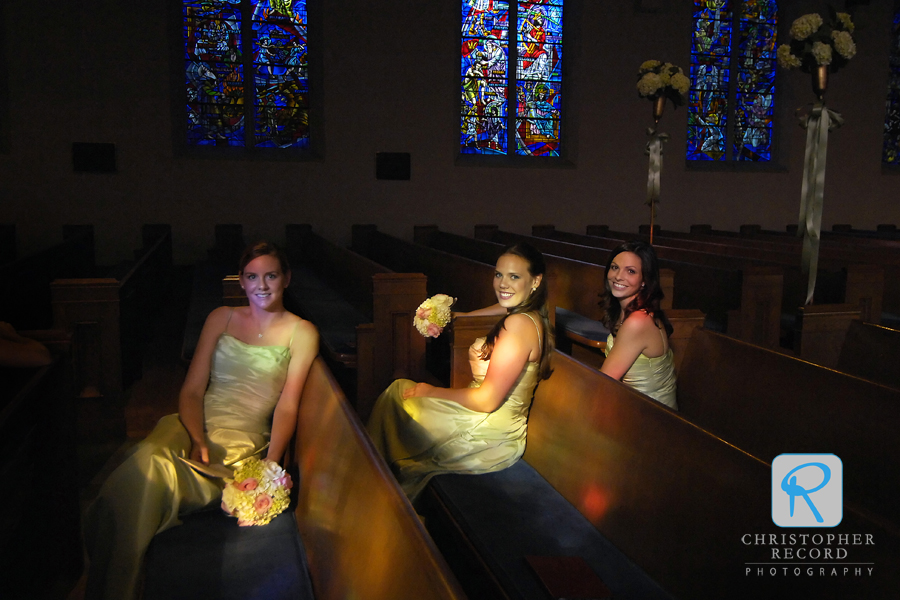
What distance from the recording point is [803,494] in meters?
1.87

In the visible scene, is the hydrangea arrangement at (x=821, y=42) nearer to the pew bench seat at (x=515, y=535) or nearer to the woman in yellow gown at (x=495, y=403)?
the woman in yellow gown at (x=495, y=403)

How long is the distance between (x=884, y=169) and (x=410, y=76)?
7119mm

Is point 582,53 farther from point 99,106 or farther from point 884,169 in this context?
point 99,106

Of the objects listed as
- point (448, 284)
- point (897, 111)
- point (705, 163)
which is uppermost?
point (897, 111)

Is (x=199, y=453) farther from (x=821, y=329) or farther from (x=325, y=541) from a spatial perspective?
(x=821, y=329)

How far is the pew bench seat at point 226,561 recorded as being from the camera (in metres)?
1.93

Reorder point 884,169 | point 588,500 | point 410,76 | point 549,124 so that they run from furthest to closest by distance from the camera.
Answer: point 884,169
point 549,124
point 410,76
point 588,500

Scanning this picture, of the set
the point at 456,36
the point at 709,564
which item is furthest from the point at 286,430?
the point at 456,36

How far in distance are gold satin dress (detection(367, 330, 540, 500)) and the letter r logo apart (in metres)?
1.10

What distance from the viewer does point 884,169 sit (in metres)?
10.5

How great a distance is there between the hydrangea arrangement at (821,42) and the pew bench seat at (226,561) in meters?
4.21

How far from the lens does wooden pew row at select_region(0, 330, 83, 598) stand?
2277 millimetres

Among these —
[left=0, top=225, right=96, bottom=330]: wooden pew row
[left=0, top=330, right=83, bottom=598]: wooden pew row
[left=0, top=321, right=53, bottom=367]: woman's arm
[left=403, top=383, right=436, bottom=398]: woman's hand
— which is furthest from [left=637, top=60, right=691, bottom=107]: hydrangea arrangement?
[left=0, top=321, right=53, bottom=367]: woman's arm

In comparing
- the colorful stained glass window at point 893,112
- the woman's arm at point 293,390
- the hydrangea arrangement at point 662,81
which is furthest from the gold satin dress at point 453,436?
the colorful stained glass window at point 893,112
